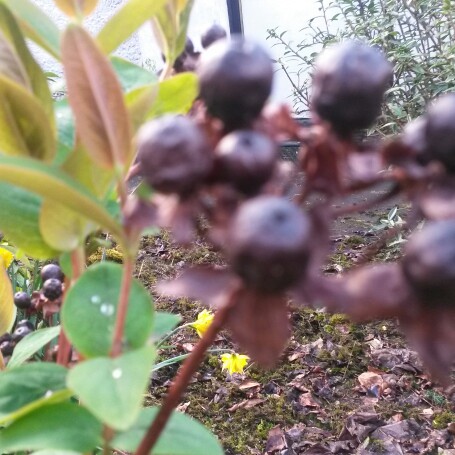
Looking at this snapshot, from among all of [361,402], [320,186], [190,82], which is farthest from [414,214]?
[361,402]

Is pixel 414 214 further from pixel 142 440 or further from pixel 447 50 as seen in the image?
pixel 447 50

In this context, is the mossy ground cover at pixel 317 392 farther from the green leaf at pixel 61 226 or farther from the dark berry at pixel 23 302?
the green leaf at pixel 61 226

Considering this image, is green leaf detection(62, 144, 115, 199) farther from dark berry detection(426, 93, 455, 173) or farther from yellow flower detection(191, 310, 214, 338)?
yellow flower detection(191, 310, 214, 338)

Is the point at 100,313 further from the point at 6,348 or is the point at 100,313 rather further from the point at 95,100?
the point at 6,348

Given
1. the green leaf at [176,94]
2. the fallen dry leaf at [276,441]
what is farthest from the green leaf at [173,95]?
the fallen dry leaf at [276,441]

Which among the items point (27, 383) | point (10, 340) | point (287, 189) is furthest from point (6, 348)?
point (287, 189)

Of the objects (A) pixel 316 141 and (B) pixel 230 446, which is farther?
(B) pixel 230 446
